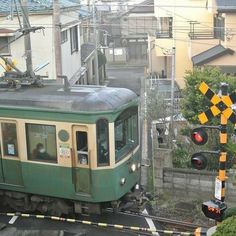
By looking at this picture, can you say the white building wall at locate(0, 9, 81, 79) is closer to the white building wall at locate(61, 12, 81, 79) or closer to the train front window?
the white building wall at locate(61, 12, 81, 79)

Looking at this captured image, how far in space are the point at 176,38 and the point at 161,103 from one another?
13972mm

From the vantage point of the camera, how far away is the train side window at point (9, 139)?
9.88 m

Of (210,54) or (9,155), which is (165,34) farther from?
(9,155)

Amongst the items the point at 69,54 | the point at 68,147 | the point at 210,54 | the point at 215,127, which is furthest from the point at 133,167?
the point at 210,54

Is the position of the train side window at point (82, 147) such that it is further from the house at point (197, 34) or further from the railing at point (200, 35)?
the railing at point (200, 35)

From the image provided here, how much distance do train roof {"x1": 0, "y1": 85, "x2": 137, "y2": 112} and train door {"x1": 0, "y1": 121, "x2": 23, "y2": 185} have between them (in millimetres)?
552

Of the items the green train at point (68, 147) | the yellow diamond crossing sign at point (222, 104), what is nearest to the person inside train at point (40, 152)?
the green train at point (68, 147)

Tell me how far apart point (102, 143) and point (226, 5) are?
51.7ft

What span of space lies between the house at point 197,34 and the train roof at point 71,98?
39.7 feet

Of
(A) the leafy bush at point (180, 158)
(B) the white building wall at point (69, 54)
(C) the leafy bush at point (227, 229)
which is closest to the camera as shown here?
(C) the leafy bush at point (227, 229)

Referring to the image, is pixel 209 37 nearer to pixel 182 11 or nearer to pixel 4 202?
pixel 182 11

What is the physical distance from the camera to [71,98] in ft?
31.1

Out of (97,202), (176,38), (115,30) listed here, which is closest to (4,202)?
(97,202)

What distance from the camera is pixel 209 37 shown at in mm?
24969
